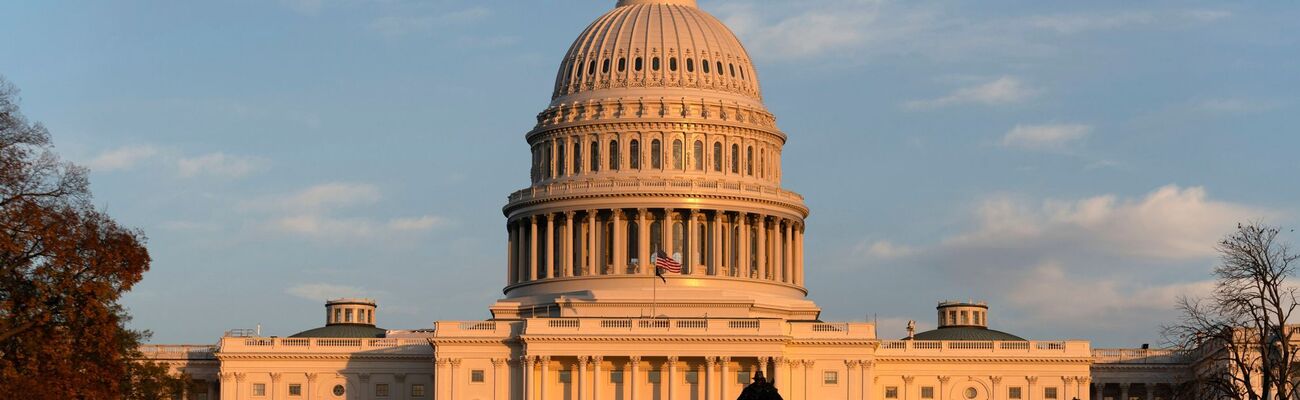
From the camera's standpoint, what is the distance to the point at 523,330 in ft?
472

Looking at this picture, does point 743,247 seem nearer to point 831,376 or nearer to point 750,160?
point 750,160

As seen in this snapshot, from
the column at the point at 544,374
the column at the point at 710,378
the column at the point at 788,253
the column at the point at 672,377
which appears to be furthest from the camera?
the column at the point at 788,253

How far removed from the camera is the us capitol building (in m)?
143

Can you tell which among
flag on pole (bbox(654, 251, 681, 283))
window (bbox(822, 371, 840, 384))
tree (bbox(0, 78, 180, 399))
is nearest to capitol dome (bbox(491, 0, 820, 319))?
flag on pole (bbox(654, 251, 681, 283))

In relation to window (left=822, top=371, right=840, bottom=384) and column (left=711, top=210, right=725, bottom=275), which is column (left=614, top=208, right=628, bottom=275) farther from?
window (left=822, top=371, right=840, bottom=384)

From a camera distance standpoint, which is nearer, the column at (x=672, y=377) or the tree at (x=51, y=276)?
the tree at (x=51, y=276)

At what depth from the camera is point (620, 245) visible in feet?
518

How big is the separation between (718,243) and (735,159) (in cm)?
644

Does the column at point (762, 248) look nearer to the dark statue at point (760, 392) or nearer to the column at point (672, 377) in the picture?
the column at point (672, 377)

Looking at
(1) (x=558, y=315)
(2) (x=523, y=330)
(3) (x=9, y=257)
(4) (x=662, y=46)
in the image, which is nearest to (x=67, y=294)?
(3) (x=9, y=257)

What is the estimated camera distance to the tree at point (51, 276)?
3108 inches

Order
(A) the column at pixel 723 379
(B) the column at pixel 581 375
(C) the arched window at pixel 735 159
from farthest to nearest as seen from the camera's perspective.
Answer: (C) the arched window at pixel 735 159
(B) the column at pixel 581 375
(A) the column at pixel 723 379

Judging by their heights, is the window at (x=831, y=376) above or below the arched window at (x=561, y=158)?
below

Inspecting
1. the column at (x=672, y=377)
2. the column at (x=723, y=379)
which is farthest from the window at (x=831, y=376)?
the column at (x=672, y=377)
